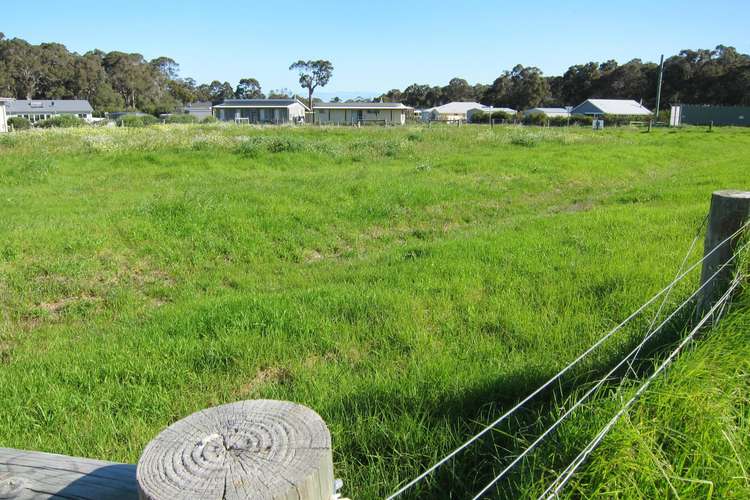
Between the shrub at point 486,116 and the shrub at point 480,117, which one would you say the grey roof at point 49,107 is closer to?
the shrub at point 480,117

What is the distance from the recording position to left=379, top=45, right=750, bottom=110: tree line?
8688 centimetres

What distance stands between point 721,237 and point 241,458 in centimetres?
316

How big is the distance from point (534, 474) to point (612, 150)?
85.3 feet

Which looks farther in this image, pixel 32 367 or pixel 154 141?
pixel 154 141

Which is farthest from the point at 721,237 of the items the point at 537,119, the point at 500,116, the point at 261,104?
the point at 261,104

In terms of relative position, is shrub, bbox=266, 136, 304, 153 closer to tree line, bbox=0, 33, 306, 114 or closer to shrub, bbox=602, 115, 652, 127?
shrub, bbox=602, 115, 652, 127

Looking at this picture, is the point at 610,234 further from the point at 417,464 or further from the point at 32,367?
the point at 32,367

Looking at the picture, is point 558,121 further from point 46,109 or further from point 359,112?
point 46,109

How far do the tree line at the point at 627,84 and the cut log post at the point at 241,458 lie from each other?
98.7 m

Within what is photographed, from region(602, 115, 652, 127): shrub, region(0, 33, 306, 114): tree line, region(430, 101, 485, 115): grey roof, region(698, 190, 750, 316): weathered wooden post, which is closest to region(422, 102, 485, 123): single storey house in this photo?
region(430, 101, 485, 115): grey roof

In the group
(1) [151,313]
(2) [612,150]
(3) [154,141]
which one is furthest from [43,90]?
(1) [151,313]

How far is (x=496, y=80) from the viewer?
403 feet

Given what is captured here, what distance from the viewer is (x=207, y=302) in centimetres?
707

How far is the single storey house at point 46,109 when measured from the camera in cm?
8756
